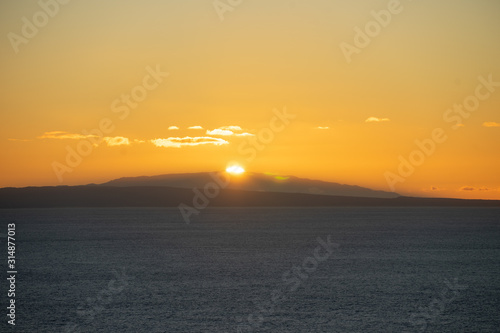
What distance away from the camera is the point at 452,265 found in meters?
47.1

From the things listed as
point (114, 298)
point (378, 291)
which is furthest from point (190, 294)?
point (378, 291)

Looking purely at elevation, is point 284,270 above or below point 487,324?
above

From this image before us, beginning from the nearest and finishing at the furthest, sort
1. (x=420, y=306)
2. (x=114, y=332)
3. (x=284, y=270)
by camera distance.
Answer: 1. (x=114, y=332)
2. (x=420, y=306)
3. (x=284, y=270)

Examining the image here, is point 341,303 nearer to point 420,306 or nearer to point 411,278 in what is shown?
point 420,306

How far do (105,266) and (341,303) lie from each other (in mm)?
23326

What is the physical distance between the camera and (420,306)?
28.0 meters

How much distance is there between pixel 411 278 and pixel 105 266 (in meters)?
23.0

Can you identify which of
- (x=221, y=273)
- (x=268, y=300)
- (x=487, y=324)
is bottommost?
(x=487, y=324)

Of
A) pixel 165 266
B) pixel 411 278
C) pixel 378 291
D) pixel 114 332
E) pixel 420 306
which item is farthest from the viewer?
pixel 165 266

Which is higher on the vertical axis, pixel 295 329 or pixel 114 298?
pixel 114 298

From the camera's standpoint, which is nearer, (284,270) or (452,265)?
(284,270)

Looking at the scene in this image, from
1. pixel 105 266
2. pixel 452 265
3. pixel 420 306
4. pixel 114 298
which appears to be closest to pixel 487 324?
pixel 420 306

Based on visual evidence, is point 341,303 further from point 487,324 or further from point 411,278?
point 411,278

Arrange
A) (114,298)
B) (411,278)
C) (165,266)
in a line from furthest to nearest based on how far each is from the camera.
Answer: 1. (165,266)
2. (411,278)
3. (114,298)
